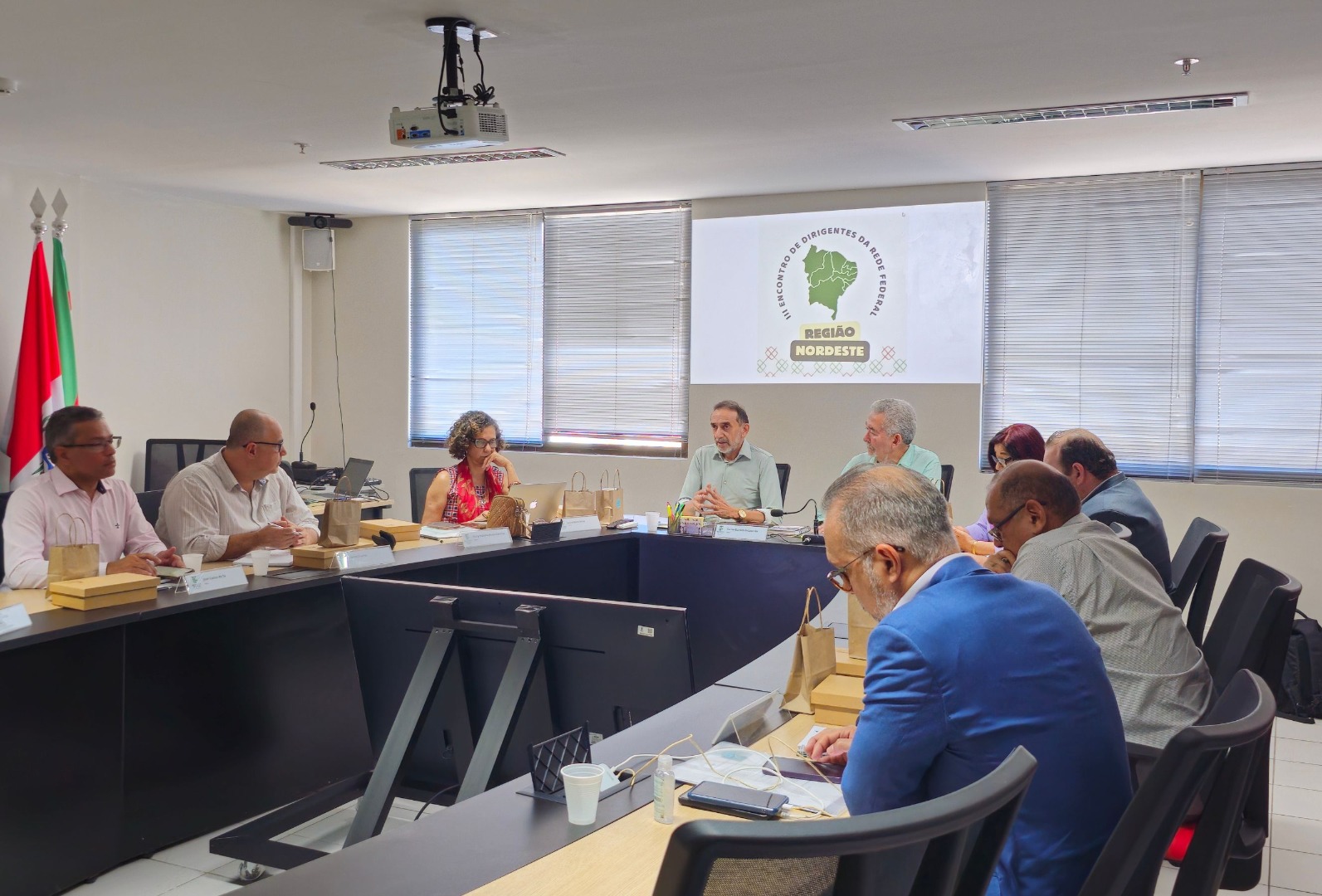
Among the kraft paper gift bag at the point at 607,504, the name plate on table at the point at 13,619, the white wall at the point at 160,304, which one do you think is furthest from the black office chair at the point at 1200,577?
the white wall at the point at 160,304

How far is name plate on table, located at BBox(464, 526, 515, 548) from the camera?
166 inches

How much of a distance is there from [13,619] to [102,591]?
0.29 meters

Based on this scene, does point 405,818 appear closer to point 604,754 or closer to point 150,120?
point 604,754

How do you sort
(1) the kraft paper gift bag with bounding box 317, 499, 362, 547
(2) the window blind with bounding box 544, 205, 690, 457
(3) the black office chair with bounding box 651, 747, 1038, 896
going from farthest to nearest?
(2) the window blind with bounding box 544, 205, 690, 457, (1) the kraft paper gift bag with bounding box 317, 499, 362, 547, (3) the black office chair with bounding box 651, 747, 1038, 896

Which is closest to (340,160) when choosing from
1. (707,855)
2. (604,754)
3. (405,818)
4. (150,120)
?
(150,120)

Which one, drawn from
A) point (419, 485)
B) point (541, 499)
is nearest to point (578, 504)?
point (541, 499)

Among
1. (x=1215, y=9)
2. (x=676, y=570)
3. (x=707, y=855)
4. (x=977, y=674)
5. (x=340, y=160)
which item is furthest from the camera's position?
(x=340, y=160)

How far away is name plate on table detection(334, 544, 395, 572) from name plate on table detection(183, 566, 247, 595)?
1.13ft

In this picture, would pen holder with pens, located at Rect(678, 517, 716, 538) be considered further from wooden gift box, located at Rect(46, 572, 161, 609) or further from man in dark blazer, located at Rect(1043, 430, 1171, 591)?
wooden gift box, located at Rect(46, 572, 161, 609)

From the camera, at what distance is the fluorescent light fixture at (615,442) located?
24.0 feet

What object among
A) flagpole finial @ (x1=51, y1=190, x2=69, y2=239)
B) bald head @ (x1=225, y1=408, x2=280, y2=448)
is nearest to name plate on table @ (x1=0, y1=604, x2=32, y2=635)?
bald head @ (x1=225, y1=408, x2=280, y2=448)

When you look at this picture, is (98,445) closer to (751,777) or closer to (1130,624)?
(751,777)

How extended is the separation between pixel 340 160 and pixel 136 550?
9.46 ft

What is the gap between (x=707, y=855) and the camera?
67 cm
